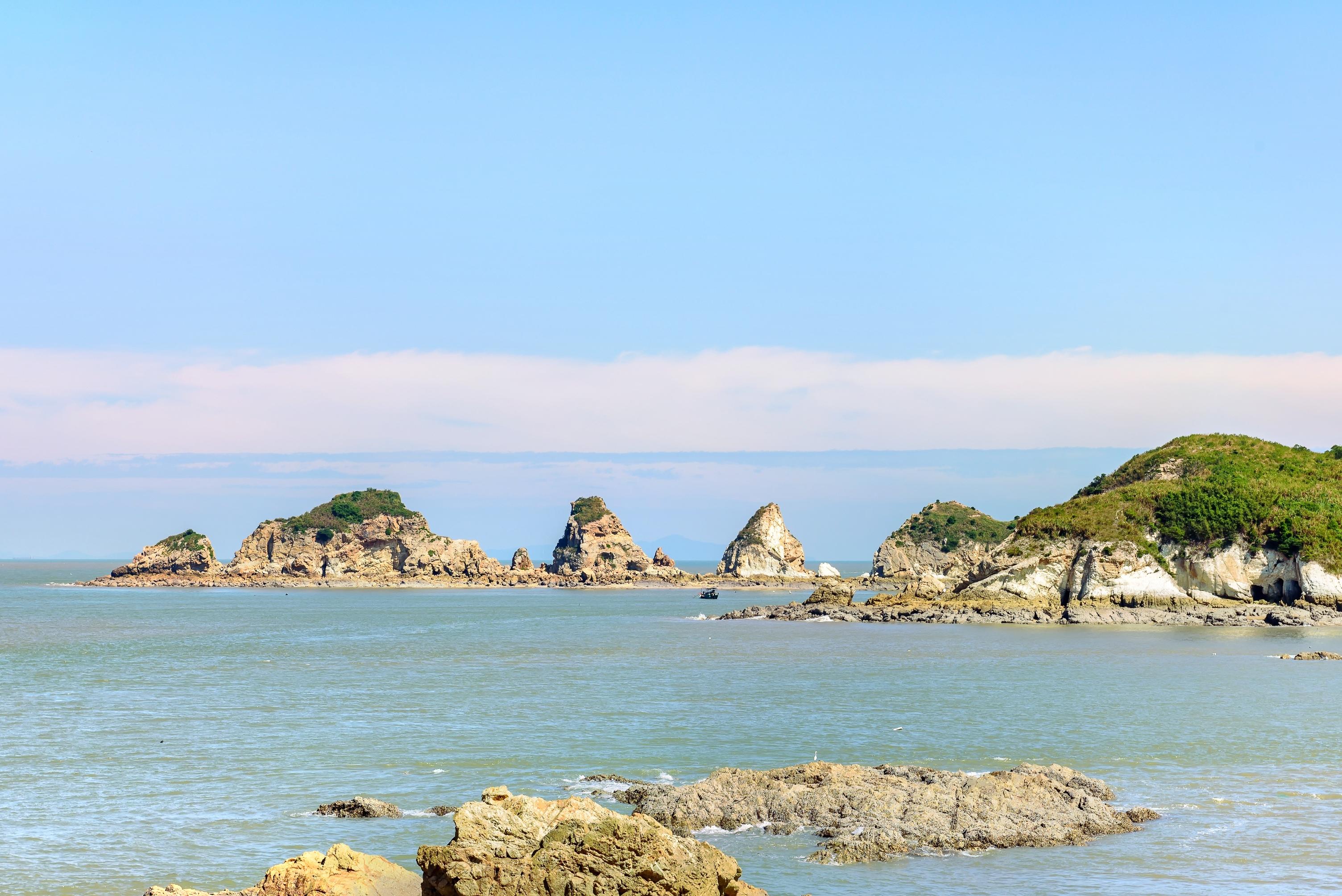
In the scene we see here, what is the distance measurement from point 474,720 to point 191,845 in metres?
14.9

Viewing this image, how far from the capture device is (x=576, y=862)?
1148cm

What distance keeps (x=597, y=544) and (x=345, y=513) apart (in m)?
41.9

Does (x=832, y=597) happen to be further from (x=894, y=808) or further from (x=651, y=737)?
(x=894, y=808)

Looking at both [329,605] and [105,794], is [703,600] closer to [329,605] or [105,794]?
[329,605]

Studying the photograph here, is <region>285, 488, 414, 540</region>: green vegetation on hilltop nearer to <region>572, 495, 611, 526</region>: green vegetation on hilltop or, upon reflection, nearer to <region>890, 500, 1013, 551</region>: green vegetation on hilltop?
<region>572, 495, 611, 526</region>: green vegetation on hilltop

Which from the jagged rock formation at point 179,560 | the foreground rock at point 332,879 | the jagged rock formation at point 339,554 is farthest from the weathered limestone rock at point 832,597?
the jagged rock formation at point 179,560

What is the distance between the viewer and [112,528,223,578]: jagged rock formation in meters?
184

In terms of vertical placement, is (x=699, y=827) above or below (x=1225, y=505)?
below

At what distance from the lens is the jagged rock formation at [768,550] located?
7131 inches

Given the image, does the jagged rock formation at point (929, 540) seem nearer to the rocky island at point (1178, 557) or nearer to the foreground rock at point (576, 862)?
the rocky island at point (1178, 557)

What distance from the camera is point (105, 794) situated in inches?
881

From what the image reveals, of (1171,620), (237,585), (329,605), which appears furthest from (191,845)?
(237,585)

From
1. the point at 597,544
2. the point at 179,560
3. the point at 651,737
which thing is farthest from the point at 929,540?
the point at 651,737

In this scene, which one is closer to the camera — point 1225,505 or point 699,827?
point 699,827
